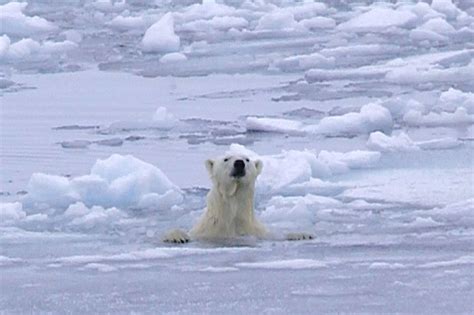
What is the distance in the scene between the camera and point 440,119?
31.4ft

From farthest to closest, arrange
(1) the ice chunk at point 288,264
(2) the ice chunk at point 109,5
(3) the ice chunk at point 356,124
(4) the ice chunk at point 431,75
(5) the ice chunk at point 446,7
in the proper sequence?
(2) the ice chunk at point 109,5 < (5) the ice chunk at point 446,7 < (4) the ice chunk at point 431,75 < (3) the ice chunk at point 356,124 < (1) the ice chunk at point 288,264

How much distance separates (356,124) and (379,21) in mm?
6560

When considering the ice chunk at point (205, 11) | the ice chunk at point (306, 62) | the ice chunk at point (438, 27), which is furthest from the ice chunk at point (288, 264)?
the ice chunk at point (205, 11)

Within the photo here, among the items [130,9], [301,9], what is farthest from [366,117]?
[130,9]

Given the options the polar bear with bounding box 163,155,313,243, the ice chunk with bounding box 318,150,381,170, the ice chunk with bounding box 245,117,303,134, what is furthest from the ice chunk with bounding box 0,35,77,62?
the polar bear with bounding box 163,155,313,243

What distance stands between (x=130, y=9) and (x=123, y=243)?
12.4 m

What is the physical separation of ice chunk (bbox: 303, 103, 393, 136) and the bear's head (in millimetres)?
2370

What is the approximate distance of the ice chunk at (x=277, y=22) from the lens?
15.6 m

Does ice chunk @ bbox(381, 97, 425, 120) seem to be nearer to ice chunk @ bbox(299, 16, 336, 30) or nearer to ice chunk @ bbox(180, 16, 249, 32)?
ice chunk @ bbox(299, 16, 336, 30)

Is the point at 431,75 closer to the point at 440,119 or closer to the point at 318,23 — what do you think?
the point at 440,119

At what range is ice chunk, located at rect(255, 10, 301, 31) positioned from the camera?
51.3 ft

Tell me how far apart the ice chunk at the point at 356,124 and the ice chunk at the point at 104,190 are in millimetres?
2123

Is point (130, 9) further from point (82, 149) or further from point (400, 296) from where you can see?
point (400, 296)

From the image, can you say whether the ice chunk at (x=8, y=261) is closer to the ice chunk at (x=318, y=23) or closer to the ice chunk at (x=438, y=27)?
the ice chunk at (x=438, y=27)
